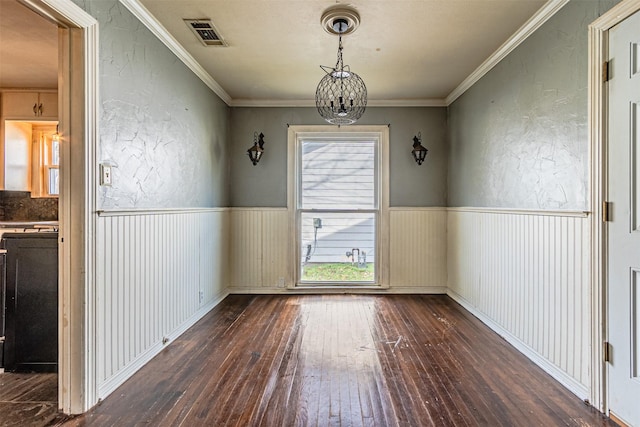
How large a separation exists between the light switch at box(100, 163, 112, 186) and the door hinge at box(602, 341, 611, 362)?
2997 mm

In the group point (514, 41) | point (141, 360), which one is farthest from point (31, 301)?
point (514, 41)

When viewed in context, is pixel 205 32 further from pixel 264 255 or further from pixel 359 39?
pixel 264 255

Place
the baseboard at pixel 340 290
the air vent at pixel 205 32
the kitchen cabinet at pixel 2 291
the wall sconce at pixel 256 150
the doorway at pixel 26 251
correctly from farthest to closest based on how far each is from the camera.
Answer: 1. the baseboard at pixel 340 290
2. the wall sconce at pixel 256 150
3. the air vent at pixel 205 32
4. the kitchen cabinet at pixel 2 291
5. the doorway at pixel 26 251

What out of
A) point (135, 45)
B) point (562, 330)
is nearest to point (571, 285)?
point (562, 330)

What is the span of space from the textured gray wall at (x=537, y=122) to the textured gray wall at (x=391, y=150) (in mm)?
823

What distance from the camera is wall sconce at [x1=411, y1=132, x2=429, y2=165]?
14.9ft

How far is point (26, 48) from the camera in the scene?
2.99m

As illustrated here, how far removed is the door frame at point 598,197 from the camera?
193 centimetres

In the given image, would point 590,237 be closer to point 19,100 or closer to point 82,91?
point 82,91

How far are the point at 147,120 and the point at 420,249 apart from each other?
352 cm

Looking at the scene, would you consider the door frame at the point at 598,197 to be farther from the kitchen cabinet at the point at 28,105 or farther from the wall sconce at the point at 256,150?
the kitchen cabinet at the point at 28,105

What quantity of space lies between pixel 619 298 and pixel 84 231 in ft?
9.56

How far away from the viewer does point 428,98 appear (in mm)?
4535

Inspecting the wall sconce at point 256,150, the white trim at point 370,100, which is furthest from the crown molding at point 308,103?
the wall sconce at point 256,150
